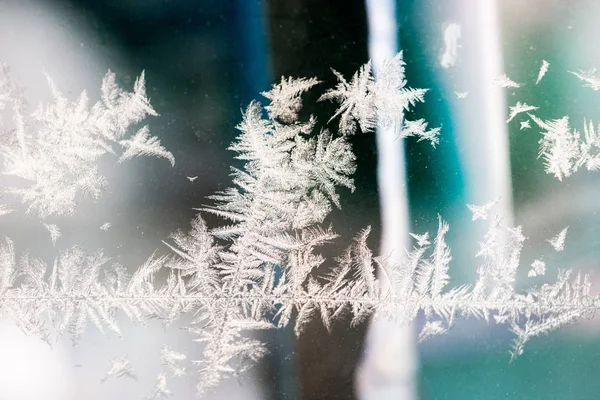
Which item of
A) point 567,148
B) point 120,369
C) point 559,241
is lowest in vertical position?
point 120,369

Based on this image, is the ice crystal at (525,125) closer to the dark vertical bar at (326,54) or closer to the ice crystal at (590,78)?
the ice crystal at (590,78)

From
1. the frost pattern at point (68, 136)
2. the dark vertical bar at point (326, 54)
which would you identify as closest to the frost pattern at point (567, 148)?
the dark vertical bar at point (326, 54)

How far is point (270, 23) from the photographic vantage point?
0.53 metres

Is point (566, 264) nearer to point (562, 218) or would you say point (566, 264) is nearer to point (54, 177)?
point (562, 218)

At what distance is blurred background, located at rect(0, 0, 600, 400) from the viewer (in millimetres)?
531

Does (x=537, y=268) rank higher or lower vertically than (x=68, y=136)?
lower

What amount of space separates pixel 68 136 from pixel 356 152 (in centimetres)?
36

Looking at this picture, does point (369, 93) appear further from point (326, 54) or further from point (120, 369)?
point (120, 369)

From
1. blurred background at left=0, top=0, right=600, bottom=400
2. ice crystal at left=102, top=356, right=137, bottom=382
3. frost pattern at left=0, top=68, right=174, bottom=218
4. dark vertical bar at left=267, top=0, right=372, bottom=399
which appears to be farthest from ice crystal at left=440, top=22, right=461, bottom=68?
ice crystal at left=102, top=356, right=137, bottom=382

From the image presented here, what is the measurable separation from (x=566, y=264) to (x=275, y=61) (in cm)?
46

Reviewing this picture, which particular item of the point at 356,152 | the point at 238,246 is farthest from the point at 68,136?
the point at 356,152

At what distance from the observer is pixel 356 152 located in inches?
21.2

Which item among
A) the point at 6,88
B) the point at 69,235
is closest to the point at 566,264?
the point at 69,235

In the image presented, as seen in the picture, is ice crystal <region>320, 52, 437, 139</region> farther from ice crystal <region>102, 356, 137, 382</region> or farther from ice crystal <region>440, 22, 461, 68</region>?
ice crystal <region>102, 356, 137, 382</region>
